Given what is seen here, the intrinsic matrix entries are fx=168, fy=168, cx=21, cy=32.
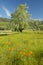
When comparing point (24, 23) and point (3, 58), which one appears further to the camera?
point (24, 23)

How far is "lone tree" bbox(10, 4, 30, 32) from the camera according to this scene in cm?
6178

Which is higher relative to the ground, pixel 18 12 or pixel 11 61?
pixel 18 12

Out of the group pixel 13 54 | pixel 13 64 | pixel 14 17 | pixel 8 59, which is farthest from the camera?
pixel 14 17

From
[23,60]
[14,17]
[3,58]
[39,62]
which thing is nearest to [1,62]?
[3,58]

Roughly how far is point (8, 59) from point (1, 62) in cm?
43

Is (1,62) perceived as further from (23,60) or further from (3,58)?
(23,60)

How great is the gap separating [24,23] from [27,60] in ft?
190

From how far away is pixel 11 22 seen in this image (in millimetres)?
63438

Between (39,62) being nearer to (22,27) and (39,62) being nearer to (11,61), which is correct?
(11,61)

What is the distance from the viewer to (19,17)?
202 feet

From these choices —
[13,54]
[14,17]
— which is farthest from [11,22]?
[13,54]

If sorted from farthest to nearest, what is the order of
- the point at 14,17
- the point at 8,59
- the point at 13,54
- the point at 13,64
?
the point at 14,17 → the point at 13,54 → the point at 8,59 → the point at 13,64

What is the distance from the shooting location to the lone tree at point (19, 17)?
61.8 m

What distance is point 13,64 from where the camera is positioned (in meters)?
6.96
